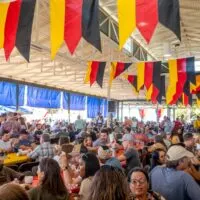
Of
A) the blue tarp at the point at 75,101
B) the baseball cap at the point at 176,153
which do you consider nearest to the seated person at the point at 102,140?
the baseball cap at the point at 176,153

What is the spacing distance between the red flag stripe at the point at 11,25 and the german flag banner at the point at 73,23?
680 millimetres

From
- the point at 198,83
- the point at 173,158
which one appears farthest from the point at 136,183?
the point at 198,83

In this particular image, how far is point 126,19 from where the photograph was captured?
4.68m

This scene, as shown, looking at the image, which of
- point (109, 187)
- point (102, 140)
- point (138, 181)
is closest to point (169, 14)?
point (138, 181)

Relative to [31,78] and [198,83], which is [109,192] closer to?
[198,83]

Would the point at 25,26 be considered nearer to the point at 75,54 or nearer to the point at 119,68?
the point at 119,68

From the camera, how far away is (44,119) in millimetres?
21734

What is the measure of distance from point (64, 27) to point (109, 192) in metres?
4.16

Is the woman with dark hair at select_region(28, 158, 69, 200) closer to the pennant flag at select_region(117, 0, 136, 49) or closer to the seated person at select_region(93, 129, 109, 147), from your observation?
the pennant flag at select_region(117, 0, 136, 49)

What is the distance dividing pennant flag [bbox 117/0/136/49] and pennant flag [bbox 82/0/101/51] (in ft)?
3.03

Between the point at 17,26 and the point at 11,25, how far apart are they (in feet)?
0.38

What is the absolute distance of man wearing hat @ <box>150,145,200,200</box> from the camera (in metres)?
3.12

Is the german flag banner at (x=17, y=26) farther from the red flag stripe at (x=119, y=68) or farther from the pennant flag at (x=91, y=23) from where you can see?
the red flag stripe at (x=119, y=68)

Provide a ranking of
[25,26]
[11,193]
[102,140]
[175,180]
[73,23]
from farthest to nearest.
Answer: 1. [102,140]
2. [25,26]
3. [73,23]
4. [175,180]
5. [11,193]
